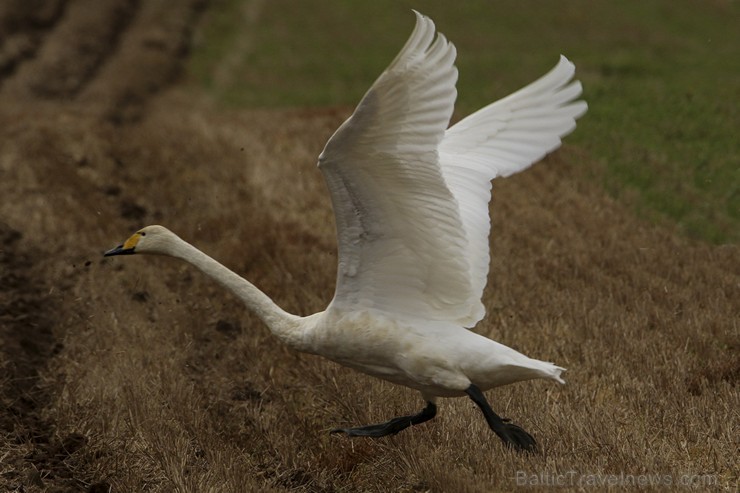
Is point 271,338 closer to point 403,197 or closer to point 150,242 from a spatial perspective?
point 150,242

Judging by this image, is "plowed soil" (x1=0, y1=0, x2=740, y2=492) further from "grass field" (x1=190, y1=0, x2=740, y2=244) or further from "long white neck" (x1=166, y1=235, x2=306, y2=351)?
"grass field" (x1=190, y1=0, x2=740, y2=244)

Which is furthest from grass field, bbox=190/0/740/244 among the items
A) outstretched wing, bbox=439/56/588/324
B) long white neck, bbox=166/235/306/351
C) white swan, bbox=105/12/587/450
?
long white neck, bbox=166/235/306/351

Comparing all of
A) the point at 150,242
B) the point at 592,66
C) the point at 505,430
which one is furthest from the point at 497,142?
the point at 592,66

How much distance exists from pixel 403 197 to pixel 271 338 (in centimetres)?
350

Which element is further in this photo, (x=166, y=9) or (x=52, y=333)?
(x=166, y=9)

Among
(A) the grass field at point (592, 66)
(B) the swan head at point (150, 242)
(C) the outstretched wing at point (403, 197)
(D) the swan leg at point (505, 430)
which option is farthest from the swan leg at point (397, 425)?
(A) the grass field at point (592, 66)

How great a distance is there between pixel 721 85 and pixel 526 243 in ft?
30.4

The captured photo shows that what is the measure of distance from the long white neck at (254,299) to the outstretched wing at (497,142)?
1.11 meters

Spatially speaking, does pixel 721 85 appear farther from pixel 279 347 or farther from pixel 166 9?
→ pixel 166 9

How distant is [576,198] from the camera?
40.3ft

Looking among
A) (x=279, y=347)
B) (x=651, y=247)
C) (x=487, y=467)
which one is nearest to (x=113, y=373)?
(x=279, y=347)

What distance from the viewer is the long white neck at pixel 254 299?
595cm

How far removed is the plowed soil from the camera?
229 inches

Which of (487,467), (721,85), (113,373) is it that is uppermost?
(487,467)
